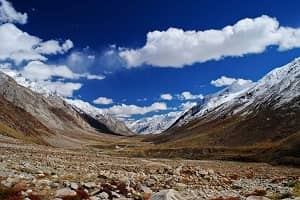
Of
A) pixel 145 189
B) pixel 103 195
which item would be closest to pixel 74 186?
pixel 103 195

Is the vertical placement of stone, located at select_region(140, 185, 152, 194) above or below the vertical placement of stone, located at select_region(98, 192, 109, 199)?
above

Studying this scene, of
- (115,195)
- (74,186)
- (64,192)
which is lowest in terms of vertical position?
(115,195)

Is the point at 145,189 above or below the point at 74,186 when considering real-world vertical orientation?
below

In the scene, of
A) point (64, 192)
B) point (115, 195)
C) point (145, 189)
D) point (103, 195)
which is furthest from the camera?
point (145, 189)

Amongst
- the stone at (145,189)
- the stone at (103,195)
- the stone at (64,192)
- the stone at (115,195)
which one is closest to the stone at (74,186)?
the stone at (64,192)

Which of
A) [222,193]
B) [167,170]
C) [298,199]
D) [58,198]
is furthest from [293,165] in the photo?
[58,198]

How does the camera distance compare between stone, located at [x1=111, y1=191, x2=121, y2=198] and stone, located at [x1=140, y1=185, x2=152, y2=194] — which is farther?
stone, located at [x1=140, y1=185, x2=152, y2=194]

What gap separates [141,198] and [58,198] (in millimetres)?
5417

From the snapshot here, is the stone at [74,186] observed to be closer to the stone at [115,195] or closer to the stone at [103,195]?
the stone at [103,195]

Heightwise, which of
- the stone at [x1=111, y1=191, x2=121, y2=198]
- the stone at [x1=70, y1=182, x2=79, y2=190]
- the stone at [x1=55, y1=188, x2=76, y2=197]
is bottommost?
the stone at [x1=111, y1=191, x2=121, y2=198]

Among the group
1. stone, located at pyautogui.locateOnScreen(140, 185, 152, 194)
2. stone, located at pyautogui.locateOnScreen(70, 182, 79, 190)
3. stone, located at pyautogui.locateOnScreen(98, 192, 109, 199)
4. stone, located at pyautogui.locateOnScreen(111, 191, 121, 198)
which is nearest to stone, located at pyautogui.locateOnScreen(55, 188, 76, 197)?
stone, located at pyautogui.locateOnScreen(70, 182, 79, 190)

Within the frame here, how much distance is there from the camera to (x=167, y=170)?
44.1 meters

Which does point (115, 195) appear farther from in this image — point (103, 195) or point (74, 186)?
point (74, 186)

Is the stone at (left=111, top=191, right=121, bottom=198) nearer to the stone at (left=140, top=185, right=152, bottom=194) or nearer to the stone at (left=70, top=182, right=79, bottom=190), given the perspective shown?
the stone at (left=70, top=182, right=79, bottom=190)
